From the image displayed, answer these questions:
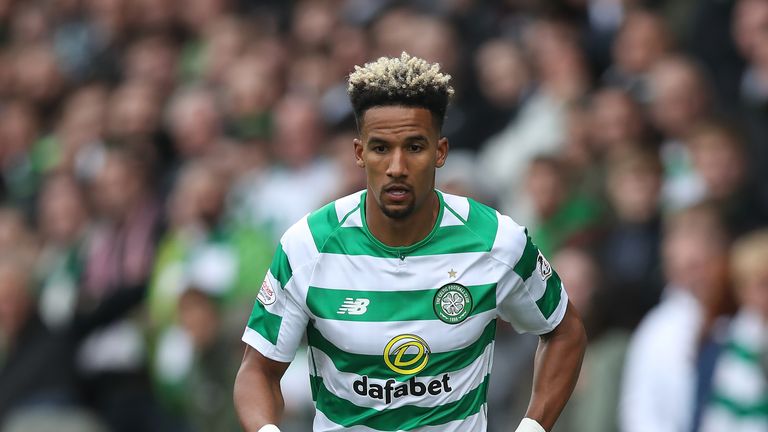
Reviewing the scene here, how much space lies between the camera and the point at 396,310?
5.06m

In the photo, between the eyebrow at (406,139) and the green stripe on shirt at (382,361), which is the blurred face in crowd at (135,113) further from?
the eyebrow at (406,139)

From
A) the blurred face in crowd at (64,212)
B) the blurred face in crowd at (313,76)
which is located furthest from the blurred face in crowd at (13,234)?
the blurred face in crowd at (313,76)

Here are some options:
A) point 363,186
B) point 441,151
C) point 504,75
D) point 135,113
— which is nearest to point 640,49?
point 504,75

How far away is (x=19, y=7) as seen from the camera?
1673cm

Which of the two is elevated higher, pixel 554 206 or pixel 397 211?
pixel 554 206

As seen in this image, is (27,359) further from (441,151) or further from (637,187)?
(441,151)

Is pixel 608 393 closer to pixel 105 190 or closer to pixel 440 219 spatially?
pixel 440 219

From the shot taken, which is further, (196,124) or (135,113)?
(135,113)

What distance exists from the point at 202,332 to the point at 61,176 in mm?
3733

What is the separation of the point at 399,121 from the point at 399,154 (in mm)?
116

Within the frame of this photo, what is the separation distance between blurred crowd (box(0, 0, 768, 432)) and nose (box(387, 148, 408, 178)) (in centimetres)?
312

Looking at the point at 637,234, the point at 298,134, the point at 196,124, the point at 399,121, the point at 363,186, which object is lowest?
the point at 399,121

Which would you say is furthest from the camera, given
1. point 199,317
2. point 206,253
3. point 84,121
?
point 84,121

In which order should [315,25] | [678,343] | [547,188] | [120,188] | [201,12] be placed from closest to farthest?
[678,343] < [547,188] < [120,188] < [315,25] < [201,12]
